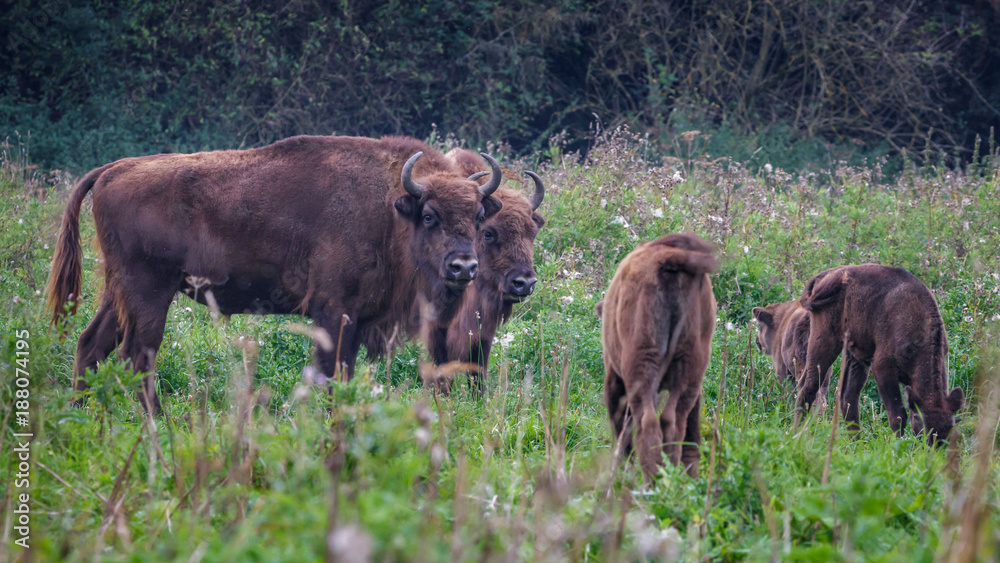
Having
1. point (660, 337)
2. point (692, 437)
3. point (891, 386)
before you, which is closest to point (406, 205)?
point (692, 437)

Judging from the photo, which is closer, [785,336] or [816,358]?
[816,358]

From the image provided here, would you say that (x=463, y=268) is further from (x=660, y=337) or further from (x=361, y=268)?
(x=660, y=337)

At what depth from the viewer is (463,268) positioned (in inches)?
220

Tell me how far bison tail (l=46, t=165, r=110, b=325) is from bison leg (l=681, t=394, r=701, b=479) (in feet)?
13.6

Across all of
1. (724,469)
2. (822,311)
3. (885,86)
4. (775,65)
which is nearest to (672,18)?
(775,65)

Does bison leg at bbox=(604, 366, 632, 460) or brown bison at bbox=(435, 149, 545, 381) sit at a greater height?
bison leg at bbox=(604, 366, 632, 460)

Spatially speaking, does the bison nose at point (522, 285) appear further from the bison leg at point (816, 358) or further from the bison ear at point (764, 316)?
the bison leg at point (816, 358)

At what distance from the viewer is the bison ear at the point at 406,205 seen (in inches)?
225

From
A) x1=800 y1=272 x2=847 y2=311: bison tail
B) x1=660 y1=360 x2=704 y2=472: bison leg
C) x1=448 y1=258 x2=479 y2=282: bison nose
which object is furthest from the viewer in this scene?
x1=448 y1=258 x2=479 y2=282: bison nose

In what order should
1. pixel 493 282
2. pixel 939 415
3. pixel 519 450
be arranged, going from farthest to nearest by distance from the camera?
pixel 493 282 → pixel 939 415 → pixel 519 450

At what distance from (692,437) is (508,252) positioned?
2.97 metres

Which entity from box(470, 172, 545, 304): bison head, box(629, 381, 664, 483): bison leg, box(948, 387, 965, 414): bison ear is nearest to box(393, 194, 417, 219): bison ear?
box(470, 172, 545, 304): bison head

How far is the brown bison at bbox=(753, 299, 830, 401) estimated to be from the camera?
19.6 ft

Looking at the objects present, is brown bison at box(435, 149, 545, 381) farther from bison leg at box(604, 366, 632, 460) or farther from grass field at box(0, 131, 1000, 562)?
bison leg at box(604, 366, 632, 460)
